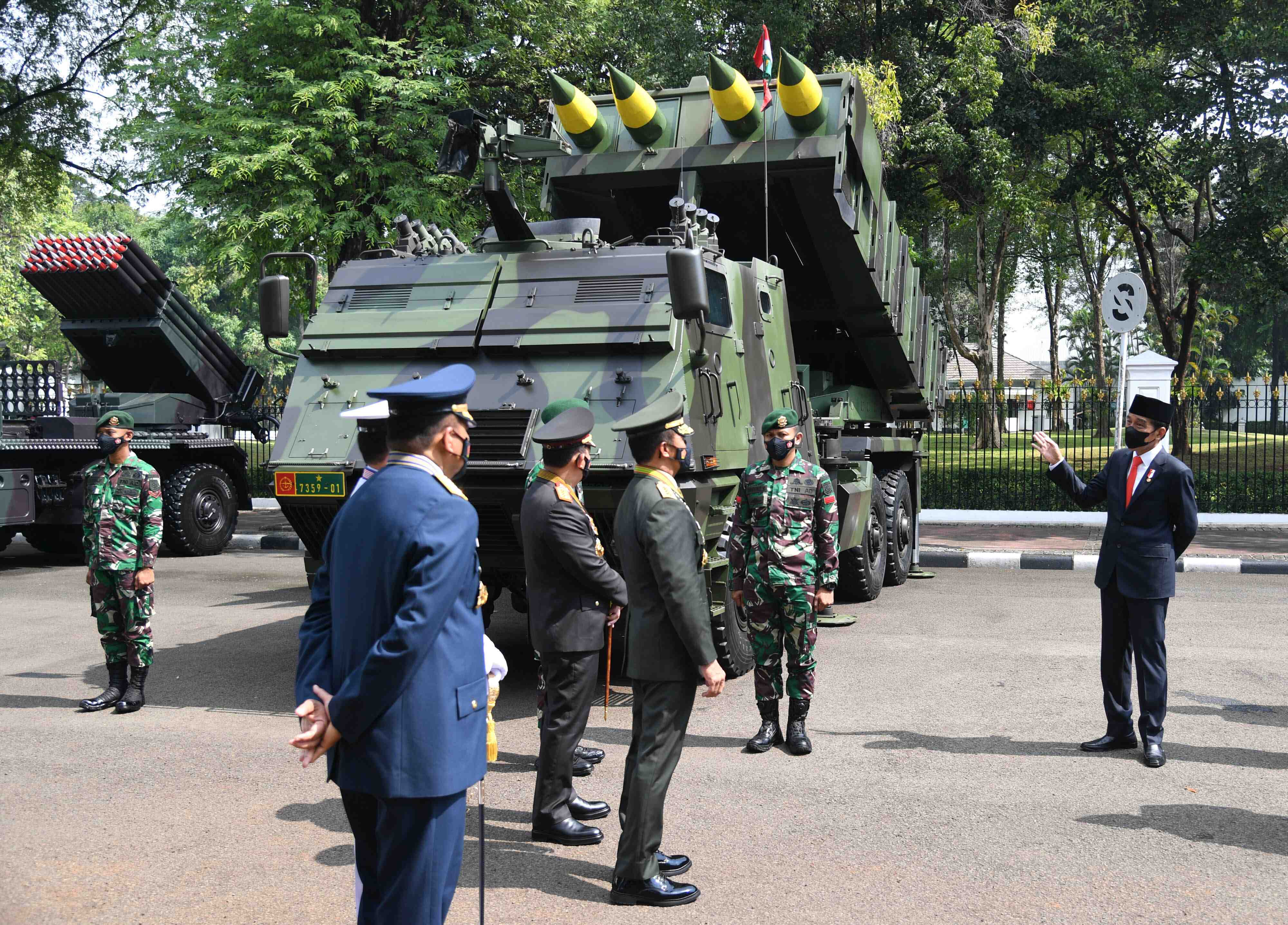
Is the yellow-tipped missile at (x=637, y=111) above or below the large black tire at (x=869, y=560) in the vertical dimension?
above

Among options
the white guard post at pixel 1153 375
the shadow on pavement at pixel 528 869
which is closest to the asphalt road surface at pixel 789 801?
the shadow on pavement at pixel 528 869

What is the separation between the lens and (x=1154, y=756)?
570cm

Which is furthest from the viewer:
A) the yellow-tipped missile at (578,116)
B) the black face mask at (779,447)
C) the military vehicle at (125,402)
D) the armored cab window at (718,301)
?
the military vehicle at (125,402)

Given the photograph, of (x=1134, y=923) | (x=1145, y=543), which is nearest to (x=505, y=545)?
(x=1145, y=543)

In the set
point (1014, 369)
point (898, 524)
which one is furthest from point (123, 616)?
point (1014, 369)

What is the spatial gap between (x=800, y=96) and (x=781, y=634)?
14.9ft

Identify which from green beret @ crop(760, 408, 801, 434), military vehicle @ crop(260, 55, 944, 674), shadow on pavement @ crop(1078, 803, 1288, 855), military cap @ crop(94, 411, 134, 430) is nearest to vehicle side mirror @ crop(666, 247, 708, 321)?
military vehicle @ crop(260, 55, 944, 674)

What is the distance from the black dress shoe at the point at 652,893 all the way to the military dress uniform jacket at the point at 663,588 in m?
0.68

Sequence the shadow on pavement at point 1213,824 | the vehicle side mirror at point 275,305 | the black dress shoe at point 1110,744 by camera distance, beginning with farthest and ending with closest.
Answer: the vehicle side mirror at point 275,305 → the black dress shoe at point 1110,744 → the shadow on pavement at point 1213,824

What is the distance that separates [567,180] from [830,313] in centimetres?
244

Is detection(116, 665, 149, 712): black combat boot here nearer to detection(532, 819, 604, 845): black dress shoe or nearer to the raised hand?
detection(532, 819, 604, 845): black dress shoe

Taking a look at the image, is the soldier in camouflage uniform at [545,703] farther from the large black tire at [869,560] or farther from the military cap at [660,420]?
the large black tire at [869,560]

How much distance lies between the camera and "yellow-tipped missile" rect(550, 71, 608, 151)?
947cm

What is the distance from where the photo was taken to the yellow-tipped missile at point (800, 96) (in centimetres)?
882
